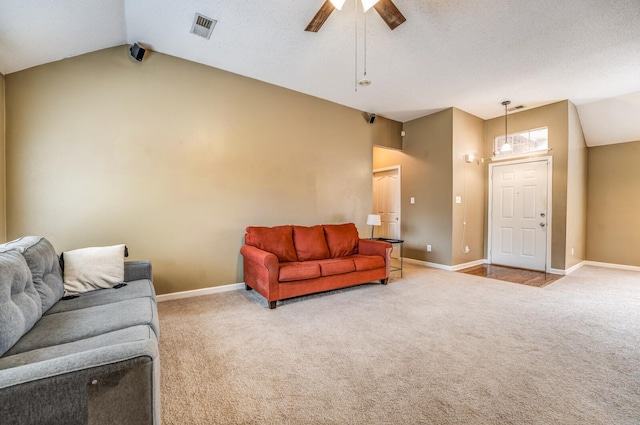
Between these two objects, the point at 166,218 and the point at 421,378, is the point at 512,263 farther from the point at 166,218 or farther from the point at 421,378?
the point at 166,218

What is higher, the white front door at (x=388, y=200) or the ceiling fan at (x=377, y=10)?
the ceiling fan at (x=377, y=10)

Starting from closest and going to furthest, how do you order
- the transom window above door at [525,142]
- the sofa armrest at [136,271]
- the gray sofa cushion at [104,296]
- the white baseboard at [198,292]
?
the gray sofa cushion at [104,296]
the sofa armrest at [136,271]
the white baseboard at [198,292]
the transom window above door at [525,142]

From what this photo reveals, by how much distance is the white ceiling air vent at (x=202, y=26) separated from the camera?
2740 millimetres

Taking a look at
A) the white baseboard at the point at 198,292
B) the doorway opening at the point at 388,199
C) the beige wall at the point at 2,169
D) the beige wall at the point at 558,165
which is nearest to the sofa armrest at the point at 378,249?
the white baseboard at the point at 198,292

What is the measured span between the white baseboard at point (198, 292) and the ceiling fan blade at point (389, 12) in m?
3.50

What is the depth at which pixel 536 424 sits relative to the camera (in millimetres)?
1435

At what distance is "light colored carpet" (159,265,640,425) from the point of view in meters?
1.54

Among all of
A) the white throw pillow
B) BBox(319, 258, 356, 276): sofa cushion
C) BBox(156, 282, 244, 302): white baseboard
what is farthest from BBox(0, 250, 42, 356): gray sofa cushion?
BBox(319, 258, 356, 276): sofa cushion

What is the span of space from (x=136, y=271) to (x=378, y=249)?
3005 mm

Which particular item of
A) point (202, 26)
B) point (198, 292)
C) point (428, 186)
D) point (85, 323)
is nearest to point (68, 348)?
point (85, 323)

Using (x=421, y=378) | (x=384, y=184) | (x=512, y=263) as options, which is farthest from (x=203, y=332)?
(x=512, y=263)

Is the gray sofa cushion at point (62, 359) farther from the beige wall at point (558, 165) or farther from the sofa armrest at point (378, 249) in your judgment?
the beige wall at point (558, 165)

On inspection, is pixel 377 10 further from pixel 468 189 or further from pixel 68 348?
pixel 468 189

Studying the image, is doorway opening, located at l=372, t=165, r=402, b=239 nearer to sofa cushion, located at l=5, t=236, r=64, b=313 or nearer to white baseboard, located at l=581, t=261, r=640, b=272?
white baseboard, located at l=581, t=261, r=640, b=272
